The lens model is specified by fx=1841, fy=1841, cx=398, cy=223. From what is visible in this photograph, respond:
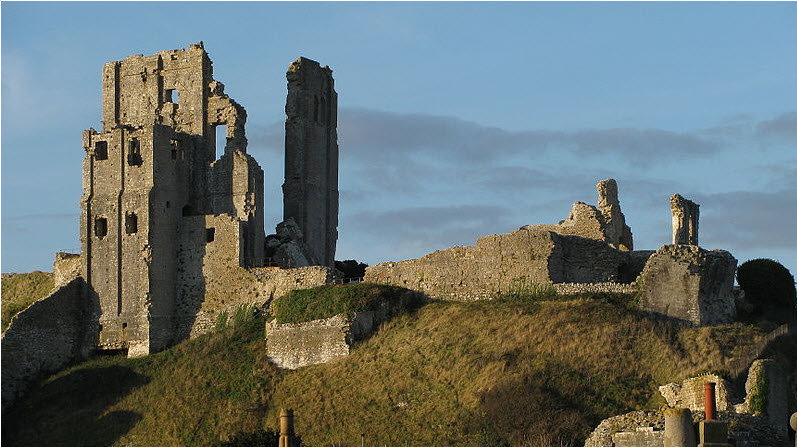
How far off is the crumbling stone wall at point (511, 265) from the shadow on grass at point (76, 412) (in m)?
8.79

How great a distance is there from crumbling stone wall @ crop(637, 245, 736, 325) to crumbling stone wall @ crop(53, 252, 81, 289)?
59.7ft

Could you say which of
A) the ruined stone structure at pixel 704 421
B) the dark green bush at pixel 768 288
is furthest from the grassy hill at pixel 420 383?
the dark green bush at pixel 768 288

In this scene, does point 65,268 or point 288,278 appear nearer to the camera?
point 288,278

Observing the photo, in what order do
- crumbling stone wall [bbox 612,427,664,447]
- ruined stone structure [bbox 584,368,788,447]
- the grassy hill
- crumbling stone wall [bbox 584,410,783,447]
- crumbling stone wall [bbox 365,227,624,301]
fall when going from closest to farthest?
ruined stone structure [bbox 584,368,788,447] → crumbling stone wall [bbox 612,427,664,447] → crumbling stone wall [bbox 584,410,783,447] → the grassy hill → crumbling stone wall [bbox 365,227,624,301]

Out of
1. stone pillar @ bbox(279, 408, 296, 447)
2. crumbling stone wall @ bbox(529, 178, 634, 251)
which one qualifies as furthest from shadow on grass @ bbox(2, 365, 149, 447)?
stone pillar @ bbox(279, 408, 296, 447)

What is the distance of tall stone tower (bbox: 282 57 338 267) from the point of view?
5969 cm

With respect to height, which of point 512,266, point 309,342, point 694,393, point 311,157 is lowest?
point 694,393

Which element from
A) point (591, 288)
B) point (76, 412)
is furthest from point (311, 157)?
point (591, 288)

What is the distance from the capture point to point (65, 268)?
Result: 2275 inches

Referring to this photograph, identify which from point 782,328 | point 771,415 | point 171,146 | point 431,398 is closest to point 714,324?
point 782,328

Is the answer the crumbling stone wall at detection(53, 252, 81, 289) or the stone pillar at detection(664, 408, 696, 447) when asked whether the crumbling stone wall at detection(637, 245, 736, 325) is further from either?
the stone pillar at detection(664, 408, 696, 447)

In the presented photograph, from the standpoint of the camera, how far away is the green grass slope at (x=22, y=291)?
59.3m

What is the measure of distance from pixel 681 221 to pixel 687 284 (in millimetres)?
4985

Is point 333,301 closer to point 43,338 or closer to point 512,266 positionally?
point 512,266
